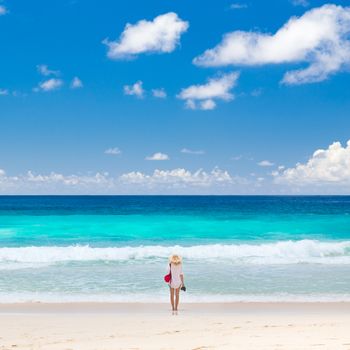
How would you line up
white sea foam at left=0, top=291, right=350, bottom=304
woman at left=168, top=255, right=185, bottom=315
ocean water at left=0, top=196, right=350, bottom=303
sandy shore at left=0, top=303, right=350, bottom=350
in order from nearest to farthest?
sandy shore at left=0, top=303, right=350, bottom=350 → woman at left=168, top=255, right=185, bottom=315 → white sea foam at left=0, top=291, right=350, bottom=304 → ocean water at left=0, top=196, right=350, bottom=303

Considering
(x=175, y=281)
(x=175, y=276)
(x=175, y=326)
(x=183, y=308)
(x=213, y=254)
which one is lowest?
(x=183, y=308)

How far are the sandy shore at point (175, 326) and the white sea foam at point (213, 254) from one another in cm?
746

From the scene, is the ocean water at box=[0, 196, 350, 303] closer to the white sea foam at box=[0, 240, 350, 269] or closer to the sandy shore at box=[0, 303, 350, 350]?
the white sea foam at box=[0, 240, 350, 269]

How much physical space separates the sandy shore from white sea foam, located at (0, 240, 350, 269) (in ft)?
24.5

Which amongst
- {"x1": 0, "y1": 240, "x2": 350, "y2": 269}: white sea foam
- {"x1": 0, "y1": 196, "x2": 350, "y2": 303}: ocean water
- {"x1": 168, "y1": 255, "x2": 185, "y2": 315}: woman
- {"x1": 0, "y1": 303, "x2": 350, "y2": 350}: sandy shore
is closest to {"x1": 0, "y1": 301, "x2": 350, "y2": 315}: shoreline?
{"x1": 0, "y1": 303, "x2": 350, "y2": 350}: sandy shore

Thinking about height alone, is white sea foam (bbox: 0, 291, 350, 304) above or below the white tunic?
below

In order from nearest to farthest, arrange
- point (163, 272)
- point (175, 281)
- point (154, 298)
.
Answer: point (175, 281), point (154, 298), point (163, 272)

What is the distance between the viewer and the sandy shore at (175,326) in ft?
25.3

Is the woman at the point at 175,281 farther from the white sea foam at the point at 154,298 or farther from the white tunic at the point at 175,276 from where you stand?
the white sea foam at the point at 154,298

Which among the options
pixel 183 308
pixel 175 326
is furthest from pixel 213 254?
pixel 175 326

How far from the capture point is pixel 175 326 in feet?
30.3

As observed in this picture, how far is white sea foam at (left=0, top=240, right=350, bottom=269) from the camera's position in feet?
64.3

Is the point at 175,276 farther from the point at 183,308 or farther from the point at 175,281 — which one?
the point at 183,308

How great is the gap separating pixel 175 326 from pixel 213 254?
1354cm
